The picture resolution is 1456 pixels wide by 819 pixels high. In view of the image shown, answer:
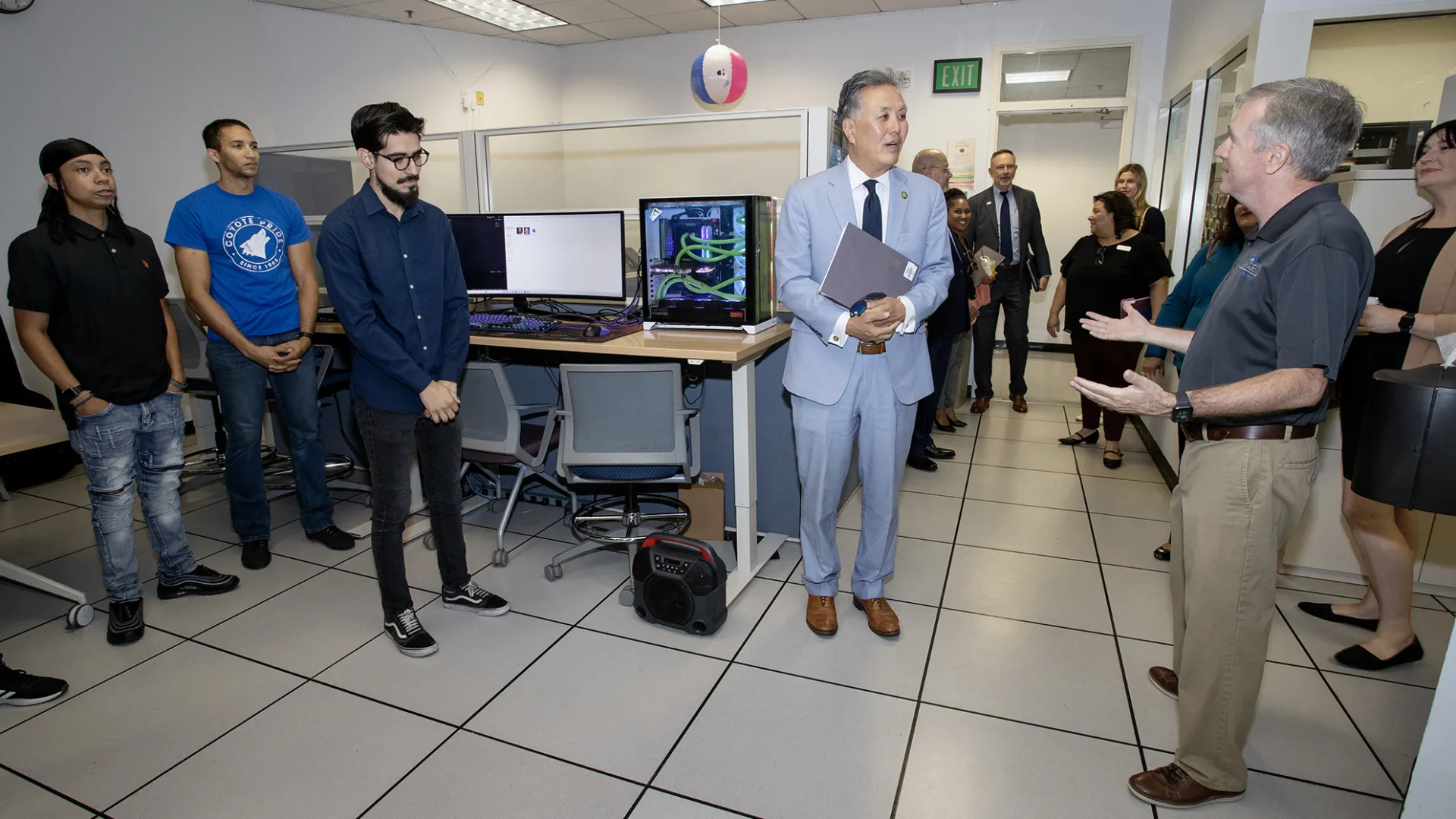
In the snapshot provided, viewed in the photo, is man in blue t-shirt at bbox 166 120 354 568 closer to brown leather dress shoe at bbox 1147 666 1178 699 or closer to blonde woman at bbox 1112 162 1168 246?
brown leather dress shoe at bbox 1147 666 1178 699

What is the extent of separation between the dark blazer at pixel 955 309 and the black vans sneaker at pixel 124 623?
3.37 metres

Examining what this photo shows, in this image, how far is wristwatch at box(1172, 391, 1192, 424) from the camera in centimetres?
137

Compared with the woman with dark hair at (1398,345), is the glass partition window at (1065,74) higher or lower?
higher

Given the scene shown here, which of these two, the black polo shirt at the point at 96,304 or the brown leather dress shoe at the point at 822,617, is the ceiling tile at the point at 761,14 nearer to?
the black polo shirt at the point at 96,304

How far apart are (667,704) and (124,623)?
180cm

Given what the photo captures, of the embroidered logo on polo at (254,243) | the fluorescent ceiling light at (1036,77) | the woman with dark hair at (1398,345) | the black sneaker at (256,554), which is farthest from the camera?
the fluorescent ceiling light at (1036,77)

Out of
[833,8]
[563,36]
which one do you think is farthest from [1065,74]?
[563,36]

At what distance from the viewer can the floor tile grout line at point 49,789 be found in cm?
165

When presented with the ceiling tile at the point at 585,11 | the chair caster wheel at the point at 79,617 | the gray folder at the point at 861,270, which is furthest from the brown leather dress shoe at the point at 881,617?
the ceiling tile at the point at 585,11

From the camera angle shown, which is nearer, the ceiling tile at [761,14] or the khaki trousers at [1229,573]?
the khaki trousers at [1229,573]

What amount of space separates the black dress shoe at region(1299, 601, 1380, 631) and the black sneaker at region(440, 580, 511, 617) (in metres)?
2.71

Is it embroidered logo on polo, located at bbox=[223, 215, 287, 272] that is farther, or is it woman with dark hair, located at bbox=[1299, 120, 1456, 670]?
embroidered logo on polo, located at bbox=[223, 215, 287, 272]

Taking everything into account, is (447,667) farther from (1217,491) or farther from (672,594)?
(1217,491)

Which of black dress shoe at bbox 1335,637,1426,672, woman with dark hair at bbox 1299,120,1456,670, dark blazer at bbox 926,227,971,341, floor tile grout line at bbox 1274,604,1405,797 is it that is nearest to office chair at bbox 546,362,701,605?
dark blazer at bbox 926,227,971,341
